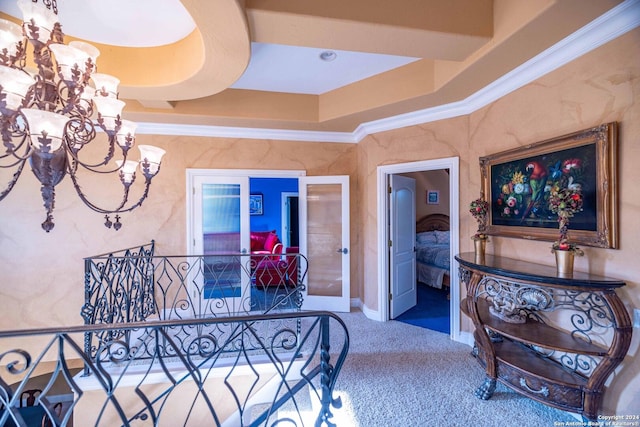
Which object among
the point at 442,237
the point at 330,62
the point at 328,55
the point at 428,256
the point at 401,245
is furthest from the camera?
the point at 442,237

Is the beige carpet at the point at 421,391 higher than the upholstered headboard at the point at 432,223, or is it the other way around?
the upholstered headboard at the point at 432,223

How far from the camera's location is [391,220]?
372 cm

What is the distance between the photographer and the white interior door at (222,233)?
3.90 meters

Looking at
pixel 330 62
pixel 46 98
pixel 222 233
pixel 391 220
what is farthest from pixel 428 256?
pixel 46 98

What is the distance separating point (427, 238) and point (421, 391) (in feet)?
13.4

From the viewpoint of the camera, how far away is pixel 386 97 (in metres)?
3.08

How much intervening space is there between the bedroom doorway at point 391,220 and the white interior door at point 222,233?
1928 mm

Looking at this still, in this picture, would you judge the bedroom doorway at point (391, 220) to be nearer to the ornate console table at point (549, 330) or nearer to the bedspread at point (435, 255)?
the ornate console table at point (549, 330)

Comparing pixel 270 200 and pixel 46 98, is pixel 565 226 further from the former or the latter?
pixel 270 200

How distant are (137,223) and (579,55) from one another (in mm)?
4892

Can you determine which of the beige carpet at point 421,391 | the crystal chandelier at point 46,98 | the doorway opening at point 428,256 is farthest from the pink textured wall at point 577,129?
the crystal chandelier at point 46,98

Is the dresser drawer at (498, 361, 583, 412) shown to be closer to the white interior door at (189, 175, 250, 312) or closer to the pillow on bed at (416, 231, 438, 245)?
the white interior door at (189, 175, 250, 312)

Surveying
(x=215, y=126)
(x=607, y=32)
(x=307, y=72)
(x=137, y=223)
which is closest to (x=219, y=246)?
(x=137, y=223)

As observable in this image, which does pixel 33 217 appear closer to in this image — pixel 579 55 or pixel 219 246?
pixel 219 246
